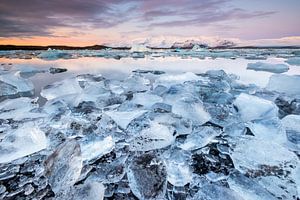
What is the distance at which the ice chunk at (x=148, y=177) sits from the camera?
81cm

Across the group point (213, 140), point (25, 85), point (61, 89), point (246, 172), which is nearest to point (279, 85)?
point (213, 140)

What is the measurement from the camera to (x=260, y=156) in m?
0.99

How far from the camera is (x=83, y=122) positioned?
1.50 meters

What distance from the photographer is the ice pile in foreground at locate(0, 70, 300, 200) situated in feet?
2.77

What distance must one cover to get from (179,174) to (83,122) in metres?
0.84

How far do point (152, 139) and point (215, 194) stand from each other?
44 cm

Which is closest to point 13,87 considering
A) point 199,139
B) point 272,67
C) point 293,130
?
point 199,139

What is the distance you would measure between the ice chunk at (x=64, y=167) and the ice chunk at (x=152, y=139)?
0.30m

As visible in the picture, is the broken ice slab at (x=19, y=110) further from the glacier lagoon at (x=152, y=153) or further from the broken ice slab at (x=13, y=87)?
the broken ice slab at (x=13, y=87)

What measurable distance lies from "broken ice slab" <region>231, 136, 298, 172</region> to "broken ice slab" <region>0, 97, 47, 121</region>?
55.1 inches


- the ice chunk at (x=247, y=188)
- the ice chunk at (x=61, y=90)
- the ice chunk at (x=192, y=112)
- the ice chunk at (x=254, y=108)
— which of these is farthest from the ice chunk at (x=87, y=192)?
the ice chunk at (x=61, y=90)

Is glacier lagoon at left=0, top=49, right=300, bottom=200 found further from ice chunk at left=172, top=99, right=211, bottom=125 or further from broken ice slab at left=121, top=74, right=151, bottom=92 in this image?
broken ice slab at left=121, top=74, right=151, bottom=92

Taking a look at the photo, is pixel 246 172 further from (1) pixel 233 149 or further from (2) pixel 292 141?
(2) pixel 292 141

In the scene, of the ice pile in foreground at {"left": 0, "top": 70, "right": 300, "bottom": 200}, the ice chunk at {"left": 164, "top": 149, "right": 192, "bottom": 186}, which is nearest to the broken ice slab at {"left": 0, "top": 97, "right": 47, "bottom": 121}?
the ice pile in foreground at {"left": 0, "top": 70, "right": 300, "bottom": 200}
